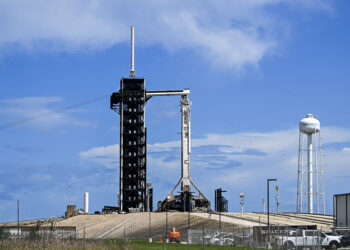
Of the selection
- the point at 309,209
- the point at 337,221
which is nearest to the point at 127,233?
the point at 337,221

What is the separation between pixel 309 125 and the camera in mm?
125062

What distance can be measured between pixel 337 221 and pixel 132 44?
206 ft

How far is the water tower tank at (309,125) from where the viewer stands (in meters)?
125

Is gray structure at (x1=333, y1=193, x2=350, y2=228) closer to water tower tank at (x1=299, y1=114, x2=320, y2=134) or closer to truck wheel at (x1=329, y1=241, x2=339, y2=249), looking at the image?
truck wheel at (x1=329, y1=241, x2=339, y2=249)

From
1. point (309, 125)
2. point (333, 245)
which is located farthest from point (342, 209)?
point (309, 125)

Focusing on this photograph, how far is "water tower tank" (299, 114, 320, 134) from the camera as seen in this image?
125188 millimetres

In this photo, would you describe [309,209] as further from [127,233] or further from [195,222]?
[127,233]

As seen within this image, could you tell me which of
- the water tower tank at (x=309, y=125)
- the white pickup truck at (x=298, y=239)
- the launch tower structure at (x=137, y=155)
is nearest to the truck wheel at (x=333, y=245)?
the white pickup truck at (x=298, y=239)

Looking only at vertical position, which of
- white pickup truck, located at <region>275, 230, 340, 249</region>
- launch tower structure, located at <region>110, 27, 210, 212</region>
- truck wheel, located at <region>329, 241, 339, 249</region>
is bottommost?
truck wheel, located at <region>329, 241, 339, 249</region>

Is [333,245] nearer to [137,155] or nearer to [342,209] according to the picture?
[342,209]

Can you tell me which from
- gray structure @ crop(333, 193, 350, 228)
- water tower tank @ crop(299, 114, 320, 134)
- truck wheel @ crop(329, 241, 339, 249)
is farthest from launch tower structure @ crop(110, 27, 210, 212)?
truck wheel @ crop(329, 241, 339, 249)

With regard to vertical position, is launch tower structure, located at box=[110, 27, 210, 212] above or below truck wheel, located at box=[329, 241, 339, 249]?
above

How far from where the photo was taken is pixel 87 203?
405ft

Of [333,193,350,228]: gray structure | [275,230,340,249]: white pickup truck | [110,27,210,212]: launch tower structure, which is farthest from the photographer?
[110,27,210,212]: launch tower structure
